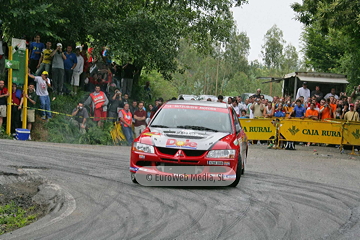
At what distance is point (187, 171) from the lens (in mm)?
9336

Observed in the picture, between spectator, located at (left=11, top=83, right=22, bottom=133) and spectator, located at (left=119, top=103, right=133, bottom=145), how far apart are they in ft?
12.3

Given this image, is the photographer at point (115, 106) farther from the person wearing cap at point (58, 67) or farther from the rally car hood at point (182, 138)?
the rally car hood at point (182, 138)

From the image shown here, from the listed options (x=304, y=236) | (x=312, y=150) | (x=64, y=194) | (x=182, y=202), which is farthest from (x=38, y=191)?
(x=312, y=150)

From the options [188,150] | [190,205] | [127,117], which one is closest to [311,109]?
[127,117]

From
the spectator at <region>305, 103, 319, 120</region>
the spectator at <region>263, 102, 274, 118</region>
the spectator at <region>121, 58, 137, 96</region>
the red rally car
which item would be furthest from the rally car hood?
the spectator at <region>121, 58, 137, 96</region>

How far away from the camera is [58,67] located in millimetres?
19656

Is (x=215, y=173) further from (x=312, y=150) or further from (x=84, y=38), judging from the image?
(x=84, y=38)

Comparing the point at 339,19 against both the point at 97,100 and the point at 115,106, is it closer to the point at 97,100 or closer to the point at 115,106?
the point at 115,106

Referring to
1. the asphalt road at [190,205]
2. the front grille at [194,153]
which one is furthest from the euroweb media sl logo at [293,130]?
the front grille at [194,153]

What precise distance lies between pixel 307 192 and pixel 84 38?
51.5 feet

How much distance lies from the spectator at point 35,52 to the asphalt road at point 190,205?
6.69m

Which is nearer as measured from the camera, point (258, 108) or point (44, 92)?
point (44, 92)

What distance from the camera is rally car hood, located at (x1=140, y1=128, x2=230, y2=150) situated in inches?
367

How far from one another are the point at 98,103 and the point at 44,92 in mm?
2158
